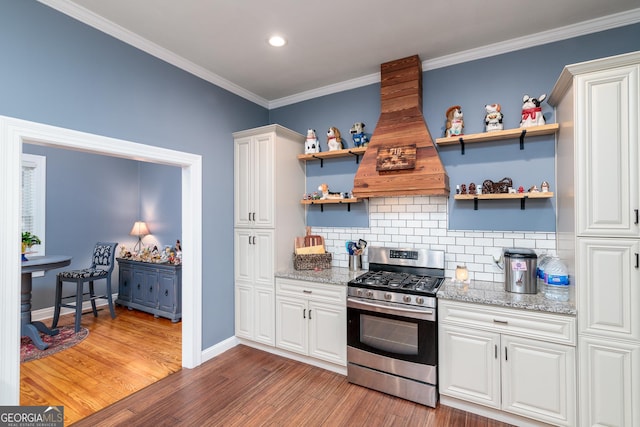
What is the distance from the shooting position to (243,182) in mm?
3436

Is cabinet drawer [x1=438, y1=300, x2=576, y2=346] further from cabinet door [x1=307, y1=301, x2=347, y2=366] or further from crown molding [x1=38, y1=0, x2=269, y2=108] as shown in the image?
crown molding [x1=38, y1=0, x2=269, y2=108]

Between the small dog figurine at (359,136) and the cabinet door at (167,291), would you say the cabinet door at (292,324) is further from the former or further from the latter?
the cabinet door at (167,291)

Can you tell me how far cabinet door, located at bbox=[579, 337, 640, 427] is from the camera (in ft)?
5.84

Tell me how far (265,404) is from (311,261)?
140 cm

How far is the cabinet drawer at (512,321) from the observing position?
6.42ft

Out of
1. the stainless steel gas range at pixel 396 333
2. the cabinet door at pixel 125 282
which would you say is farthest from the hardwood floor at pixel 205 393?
the cabinet door at pixel 125 282

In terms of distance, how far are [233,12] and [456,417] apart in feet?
11.4

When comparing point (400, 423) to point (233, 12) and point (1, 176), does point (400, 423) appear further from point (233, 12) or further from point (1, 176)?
point (233, 12)

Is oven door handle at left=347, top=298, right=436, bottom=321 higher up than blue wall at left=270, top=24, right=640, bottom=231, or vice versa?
blue wall at left=270, top=24, right=640, bottom=231

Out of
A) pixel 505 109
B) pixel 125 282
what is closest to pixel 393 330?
pixel 505 109

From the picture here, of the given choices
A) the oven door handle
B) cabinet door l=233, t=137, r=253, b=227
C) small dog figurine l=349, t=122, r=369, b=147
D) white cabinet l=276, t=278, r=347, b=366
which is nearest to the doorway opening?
cabinet door l=233, t=137, r=253, b=227

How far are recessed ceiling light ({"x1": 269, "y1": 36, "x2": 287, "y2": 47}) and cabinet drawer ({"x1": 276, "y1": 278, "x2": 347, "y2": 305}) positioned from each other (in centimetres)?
225

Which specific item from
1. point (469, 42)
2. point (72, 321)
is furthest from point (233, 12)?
point (72, 321)

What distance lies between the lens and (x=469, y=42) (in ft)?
8.59
